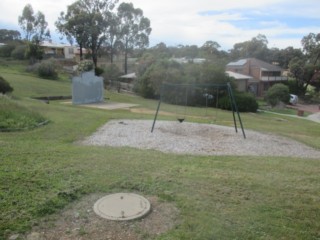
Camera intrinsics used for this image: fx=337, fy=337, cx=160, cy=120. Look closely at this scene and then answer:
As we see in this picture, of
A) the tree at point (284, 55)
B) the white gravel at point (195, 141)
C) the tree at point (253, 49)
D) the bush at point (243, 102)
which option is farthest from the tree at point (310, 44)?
the white gravel at point (195, 141)

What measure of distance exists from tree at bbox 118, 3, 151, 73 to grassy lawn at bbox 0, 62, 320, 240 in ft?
139

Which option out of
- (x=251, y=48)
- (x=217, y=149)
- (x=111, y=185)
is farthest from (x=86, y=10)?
(x=111, y=185)

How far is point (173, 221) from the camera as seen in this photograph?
13.4 feet

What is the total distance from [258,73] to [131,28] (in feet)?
65.3

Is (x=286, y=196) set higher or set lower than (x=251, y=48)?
lower

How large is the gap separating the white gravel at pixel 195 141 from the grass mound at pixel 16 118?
2.03 meters

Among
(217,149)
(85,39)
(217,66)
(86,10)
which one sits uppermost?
(86,10)

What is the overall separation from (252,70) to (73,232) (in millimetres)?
49738

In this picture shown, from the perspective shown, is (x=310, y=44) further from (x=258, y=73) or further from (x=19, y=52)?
(x=19, y=52)

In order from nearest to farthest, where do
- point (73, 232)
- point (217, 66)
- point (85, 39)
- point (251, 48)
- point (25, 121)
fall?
point (73, 232) < point (25, 121) < point (217, 66) < point (85, 39) < point (251, 48)

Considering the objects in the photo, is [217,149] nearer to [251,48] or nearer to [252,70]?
[252,70]

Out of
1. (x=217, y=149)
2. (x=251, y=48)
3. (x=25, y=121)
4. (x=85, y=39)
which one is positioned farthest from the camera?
(x=251, y=48)

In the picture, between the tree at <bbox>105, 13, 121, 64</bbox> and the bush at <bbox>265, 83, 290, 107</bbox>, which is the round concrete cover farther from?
the tree at <bbox>105, 13, 121, 64</bbox>

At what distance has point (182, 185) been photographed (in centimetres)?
529
